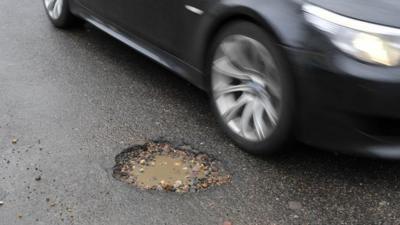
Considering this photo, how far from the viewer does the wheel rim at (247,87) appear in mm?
3205

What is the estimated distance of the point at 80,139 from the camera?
3.72m

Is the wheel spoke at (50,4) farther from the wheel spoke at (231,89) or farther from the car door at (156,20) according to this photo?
the wheel spoke at (231,89)

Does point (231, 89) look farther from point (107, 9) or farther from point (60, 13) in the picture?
point (60, 13)

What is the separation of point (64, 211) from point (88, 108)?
1230mm

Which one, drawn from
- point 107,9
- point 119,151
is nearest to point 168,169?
point 119,151

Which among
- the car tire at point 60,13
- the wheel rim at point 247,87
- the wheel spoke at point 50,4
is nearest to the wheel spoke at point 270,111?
the wheel rim at point 247,87

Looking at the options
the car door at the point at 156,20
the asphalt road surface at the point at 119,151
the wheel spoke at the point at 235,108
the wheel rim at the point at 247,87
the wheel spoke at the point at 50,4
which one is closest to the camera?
the asphalt road surface at the point at 119,151

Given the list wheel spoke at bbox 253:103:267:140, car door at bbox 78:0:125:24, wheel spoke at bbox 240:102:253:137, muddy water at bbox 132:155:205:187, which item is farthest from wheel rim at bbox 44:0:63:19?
wheel spoke at bbox 253:103:267:140

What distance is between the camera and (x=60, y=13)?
539 cm

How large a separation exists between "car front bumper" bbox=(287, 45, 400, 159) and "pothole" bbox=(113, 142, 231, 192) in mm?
620

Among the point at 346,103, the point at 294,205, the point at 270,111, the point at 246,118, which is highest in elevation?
the point at 346,103

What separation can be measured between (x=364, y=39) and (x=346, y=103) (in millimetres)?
321

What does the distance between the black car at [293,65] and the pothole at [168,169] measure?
275 millimetres

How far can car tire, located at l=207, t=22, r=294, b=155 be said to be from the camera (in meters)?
3.10
